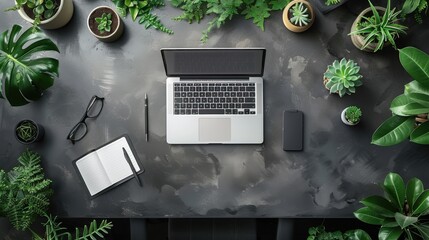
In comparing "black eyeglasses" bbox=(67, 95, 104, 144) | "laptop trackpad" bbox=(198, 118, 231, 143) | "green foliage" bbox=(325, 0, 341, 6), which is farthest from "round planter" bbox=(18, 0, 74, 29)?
"green foliage" bbox=(325, 0, 341, 6)

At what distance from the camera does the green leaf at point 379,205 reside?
1.44 m

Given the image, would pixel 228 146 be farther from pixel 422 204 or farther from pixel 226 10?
pixel 422 204

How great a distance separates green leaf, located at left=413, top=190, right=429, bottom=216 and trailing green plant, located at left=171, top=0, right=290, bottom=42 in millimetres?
791

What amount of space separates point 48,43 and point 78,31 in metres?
0.25

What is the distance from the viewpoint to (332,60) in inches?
63.1

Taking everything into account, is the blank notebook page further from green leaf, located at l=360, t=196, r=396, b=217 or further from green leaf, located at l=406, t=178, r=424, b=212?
green leaf, located at l=406, t=178, r=424, b=212

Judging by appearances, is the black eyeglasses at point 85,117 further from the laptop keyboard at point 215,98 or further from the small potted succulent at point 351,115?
the small potted succulent at point 351,115

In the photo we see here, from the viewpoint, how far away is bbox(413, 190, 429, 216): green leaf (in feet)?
4.50

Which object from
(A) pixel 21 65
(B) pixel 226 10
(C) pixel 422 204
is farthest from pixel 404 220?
(A) pixel 21 65

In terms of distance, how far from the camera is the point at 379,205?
4.78 ft

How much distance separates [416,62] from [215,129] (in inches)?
27.6

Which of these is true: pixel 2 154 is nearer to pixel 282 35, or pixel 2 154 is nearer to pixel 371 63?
pixel 282 35

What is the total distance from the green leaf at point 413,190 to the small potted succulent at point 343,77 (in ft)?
1.21

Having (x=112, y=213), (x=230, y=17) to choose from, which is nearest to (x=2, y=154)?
(x=112, y=213)
